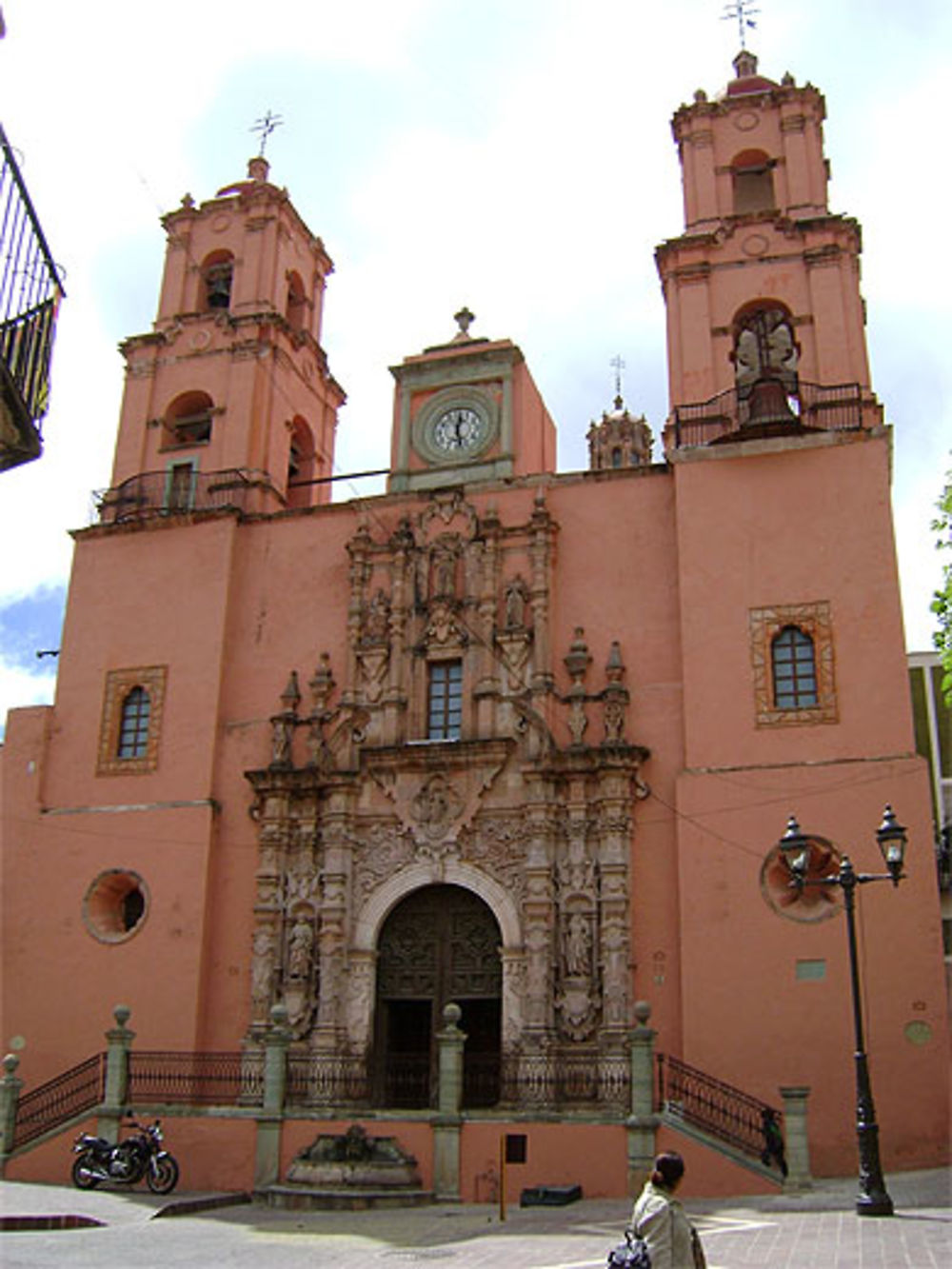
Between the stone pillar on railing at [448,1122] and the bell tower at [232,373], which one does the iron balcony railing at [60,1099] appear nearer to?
the stone pillar on railing at [448,1122]

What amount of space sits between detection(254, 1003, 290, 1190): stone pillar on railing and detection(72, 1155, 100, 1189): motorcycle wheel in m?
1.87

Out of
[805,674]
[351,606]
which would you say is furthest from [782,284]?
[351,606]

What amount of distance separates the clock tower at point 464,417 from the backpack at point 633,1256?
634 inches

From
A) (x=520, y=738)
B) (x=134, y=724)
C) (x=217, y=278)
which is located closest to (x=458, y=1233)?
(x=520, y=738)

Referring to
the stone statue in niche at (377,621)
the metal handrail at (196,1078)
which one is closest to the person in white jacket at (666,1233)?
the metal handrail at (196,1078)

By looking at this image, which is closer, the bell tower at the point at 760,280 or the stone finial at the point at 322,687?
the bell tower at the point at 760,280

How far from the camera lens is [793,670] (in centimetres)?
1798

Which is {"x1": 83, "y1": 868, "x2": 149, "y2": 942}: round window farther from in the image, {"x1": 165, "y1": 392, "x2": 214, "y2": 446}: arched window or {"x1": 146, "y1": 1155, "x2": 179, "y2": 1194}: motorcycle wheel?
{"x1": 165, "y1": 392, "x2": 214, "y2": 446}: arched window

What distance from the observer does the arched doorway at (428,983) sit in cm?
1806

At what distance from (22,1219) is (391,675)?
9.88 m

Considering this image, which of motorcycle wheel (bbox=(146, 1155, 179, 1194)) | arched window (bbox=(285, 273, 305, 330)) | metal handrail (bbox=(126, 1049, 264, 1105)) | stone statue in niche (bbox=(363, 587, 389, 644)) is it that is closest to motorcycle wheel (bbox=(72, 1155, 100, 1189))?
motorcycle wheel (bbox=(146, 1155, 179, 1194))

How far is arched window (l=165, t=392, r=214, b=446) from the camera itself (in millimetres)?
23703

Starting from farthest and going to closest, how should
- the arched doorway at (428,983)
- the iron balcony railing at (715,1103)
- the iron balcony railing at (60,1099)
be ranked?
the arched doorway at (428,983) < the iron balcony railing at (60,1099) < the iron balcony railing at (715,1103)

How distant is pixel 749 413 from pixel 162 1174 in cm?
1305
